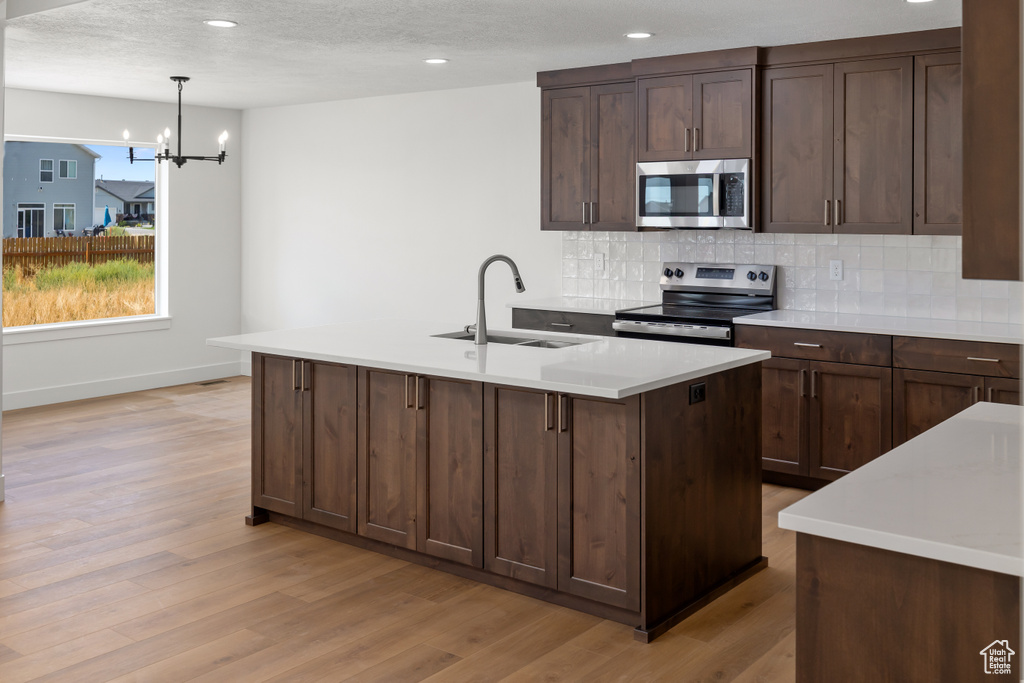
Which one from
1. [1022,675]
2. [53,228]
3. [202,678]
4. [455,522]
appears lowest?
[202,678]

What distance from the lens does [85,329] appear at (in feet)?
24.0

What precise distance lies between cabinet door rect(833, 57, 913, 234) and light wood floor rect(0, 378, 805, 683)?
1.51 metres

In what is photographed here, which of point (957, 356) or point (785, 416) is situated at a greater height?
point (957, 356)

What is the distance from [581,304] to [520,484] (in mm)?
2515

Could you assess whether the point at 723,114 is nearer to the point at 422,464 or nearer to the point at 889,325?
the point at 889,325

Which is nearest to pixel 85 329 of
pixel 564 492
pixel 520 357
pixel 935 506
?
pixel 520 357

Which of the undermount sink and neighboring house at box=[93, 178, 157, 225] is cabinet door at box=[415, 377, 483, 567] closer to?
the undermount sink

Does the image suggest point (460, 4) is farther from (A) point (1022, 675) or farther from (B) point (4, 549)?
(A) point (1022, 675)

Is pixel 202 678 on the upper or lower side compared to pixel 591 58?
lower

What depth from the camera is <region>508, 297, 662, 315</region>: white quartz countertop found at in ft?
18.1

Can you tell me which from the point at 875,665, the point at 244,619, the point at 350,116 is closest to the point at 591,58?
the point at 350,116

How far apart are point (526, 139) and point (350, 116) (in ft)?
5.84

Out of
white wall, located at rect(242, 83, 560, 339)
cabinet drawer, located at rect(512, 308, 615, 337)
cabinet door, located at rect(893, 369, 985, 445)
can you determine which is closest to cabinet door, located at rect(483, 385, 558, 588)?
cabinet door, located at rect(893, 369, 985, 445)

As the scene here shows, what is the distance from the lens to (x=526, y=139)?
632 centimetres
